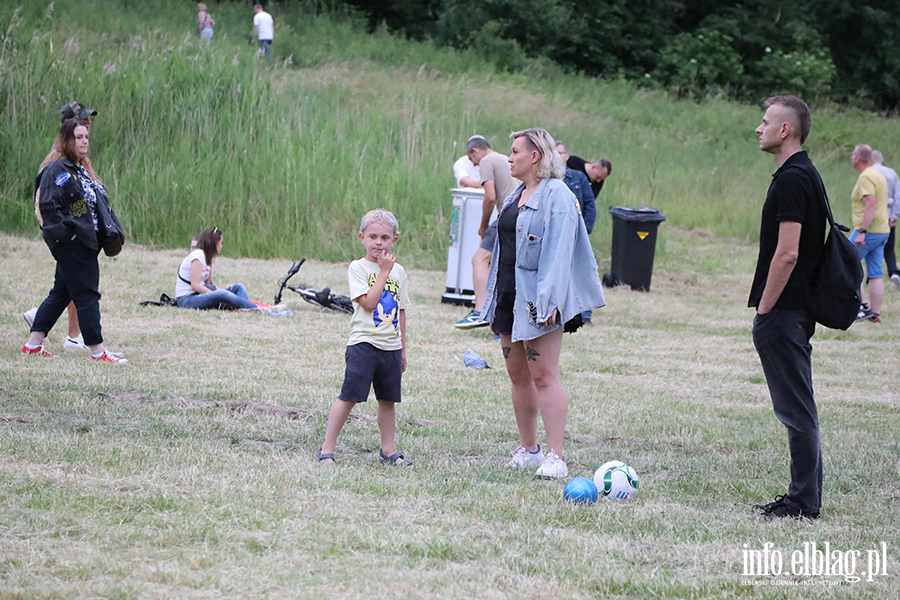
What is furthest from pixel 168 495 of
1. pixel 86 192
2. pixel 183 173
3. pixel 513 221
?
pixel 183 173

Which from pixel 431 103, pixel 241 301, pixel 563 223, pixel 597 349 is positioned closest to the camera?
Answer: pixel 563 223

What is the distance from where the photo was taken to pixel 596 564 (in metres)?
3.70

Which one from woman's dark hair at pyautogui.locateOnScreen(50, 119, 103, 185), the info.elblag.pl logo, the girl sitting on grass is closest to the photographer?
the info.elblag.pl logo

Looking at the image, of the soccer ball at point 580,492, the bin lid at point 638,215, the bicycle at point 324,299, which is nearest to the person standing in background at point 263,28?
the bin lid at point 638,215

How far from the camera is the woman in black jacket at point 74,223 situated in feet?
23.8

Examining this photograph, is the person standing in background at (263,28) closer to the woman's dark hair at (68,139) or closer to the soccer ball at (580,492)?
the woman's dark hair at (68,139)

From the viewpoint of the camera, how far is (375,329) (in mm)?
5066

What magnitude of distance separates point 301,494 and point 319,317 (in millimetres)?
6489

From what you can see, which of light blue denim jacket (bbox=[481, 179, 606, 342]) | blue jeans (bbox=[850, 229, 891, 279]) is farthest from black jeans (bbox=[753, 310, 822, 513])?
blue jeans (bbox=[850, 229, 891, 279])

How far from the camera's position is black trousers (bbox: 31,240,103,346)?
7.43 meters

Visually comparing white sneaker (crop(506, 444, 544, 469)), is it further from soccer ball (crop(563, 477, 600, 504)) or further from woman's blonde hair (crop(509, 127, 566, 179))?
woman's blonde hair (crop(509, 127, 566, 179))

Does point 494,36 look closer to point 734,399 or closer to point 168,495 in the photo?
point 734,399

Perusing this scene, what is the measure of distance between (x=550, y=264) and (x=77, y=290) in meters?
4.26

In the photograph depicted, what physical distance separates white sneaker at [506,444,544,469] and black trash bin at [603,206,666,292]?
9594mm
